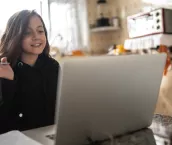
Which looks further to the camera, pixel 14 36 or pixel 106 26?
pixel 106 26

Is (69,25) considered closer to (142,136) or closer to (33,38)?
(33,38)

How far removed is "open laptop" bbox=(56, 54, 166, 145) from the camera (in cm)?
61

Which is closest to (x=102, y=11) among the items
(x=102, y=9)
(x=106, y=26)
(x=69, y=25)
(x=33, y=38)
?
(x=102, y=9)

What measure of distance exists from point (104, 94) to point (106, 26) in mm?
2668

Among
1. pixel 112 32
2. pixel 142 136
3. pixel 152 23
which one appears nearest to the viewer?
pixel 142 136

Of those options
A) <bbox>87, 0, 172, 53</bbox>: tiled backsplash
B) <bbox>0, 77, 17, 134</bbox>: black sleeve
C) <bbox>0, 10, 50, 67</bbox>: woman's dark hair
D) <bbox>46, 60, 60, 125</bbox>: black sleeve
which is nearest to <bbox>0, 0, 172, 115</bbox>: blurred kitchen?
<bbox>87, 0, 172, 53</bbox>: tiled backsplash

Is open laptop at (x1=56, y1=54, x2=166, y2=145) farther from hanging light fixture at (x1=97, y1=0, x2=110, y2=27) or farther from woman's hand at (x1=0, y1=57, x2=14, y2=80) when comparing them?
hanging light fixture at (x1=97, y1=0, x2=110, y2=27)

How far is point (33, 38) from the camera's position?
1239 mm

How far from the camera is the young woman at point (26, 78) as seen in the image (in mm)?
1134

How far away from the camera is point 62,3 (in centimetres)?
313

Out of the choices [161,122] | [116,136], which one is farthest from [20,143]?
[161,122]

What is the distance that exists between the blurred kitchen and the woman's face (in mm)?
1365

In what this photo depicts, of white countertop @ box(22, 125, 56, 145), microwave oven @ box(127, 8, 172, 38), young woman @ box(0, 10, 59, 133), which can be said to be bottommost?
white countertop @ box(22, 125, 56, 145)

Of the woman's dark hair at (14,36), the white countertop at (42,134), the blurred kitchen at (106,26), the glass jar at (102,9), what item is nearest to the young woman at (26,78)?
the woman's dark hair at (14,36)
